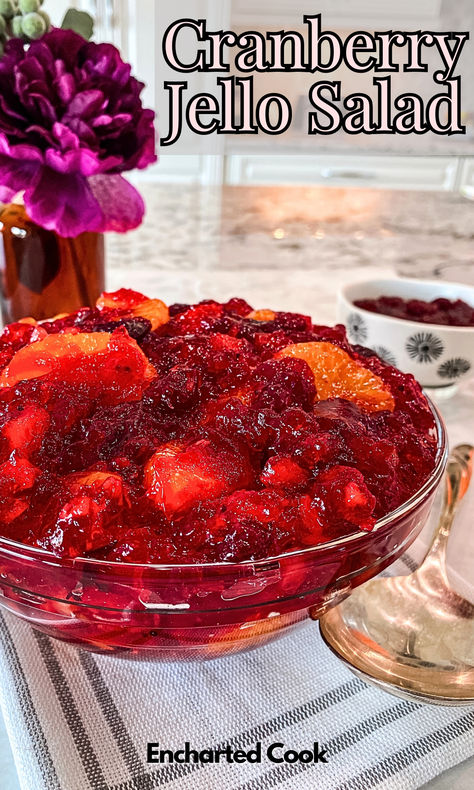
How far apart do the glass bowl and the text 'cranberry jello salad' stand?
0.02 m

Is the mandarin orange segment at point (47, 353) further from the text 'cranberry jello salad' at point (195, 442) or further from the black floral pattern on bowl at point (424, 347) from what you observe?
the black floral pattern on bowl at point (424, 347)

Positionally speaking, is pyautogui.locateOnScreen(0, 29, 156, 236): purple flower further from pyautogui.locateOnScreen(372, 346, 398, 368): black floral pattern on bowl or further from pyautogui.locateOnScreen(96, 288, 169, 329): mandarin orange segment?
pyautogui.locateOnScreen(372, 346, 398, 368): black floral pattern on bowl

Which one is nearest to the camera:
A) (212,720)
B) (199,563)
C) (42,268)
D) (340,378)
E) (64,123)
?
(199,563)

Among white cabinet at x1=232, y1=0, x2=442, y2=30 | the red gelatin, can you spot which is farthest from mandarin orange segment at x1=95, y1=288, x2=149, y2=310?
white cabinet at x1=232, y1=0, x2=442, y2=30

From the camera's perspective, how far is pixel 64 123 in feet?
3.04

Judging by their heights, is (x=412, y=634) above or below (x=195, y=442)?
below

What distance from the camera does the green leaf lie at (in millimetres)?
996

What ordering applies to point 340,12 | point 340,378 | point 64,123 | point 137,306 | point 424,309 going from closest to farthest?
point 340,378, point 137,306, point 64,123, point 424,309, point 340,12

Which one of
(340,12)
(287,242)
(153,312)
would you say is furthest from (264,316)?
(340,12)

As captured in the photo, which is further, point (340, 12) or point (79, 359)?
point (340, 12)

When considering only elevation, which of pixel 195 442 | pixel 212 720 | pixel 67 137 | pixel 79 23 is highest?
pixel 79 23

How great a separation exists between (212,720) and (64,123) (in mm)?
786

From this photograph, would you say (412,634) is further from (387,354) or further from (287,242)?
(287,242)

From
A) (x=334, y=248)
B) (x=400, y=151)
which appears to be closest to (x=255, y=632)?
(x=334, y=248)
